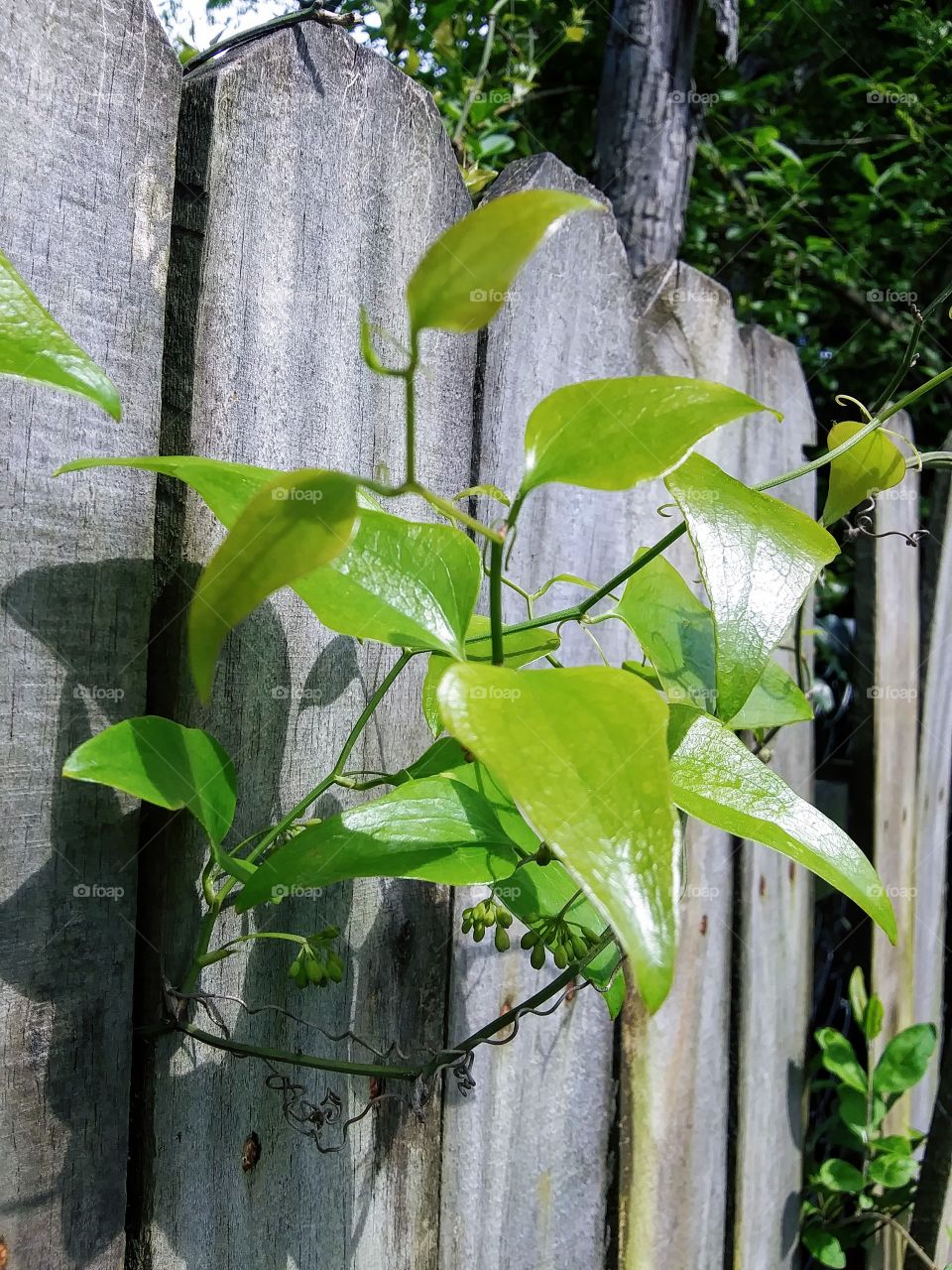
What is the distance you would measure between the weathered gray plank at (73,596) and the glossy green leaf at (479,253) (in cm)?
34

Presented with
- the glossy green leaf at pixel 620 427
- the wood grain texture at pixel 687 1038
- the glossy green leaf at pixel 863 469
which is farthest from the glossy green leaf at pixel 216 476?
the wood grain texture at pixel 687 1038

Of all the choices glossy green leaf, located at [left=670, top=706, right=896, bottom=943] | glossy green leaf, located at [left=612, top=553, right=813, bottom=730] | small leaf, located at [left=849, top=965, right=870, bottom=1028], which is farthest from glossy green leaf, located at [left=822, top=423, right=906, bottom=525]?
small leaf, located at [left=849, top=965, right=870, bottom=1028]

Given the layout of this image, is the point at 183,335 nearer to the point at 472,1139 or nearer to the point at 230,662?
the point at 230,662

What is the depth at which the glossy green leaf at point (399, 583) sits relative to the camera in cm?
58

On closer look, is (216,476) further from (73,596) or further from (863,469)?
(863,469)

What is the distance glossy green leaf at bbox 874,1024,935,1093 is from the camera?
54.4 inches

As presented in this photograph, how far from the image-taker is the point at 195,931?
0.68 m

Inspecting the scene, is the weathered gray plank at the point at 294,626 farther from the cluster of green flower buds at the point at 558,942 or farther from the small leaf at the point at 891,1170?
the small leaf at the point at 891,1170

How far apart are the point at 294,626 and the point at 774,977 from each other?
87cm

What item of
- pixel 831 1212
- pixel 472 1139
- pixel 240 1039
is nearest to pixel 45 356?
pixel 240 1039

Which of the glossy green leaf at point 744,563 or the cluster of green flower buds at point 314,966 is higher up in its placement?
the glossy green leaf at point 744,563

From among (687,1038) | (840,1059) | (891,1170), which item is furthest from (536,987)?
(891,1170)

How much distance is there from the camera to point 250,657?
0.71 m

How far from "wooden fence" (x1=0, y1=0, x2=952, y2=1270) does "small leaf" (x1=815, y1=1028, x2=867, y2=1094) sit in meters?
0.34
